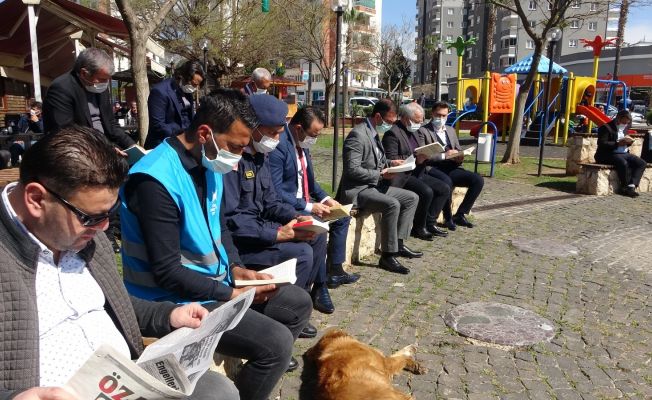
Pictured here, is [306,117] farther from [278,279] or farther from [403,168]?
[278,279]

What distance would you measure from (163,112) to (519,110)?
1034cm

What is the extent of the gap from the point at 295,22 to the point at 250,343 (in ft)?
90.2

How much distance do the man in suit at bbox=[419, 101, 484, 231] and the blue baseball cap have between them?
3.64 meters

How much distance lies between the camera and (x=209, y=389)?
6.75 ft

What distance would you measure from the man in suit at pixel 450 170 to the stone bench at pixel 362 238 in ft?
4.82

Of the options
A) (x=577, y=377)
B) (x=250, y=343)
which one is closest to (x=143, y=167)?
(x=250, y=343)

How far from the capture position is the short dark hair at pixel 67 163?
1559 millimetres

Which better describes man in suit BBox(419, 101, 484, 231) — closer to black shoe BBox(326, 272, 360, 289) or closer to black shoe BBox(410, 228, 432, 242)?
black shoe BBox(410, 228, 432, 242)

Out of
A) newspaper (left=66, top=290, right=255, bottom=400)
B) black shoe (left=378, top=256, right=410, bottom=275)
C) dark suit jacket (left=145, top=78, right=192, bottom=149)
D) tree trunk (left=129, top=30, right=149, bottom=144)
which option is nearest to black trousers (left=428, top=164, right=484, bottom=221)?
black shoe (left=378, top=256, right=410, bottom=275)

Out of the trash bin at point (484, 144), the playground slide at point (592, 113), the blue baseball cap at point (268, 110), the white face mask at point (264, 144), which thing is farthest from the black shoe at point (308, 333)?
the playground slide at point (592, 113)

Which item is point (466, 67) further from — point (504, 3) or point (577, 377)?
point (577, 377)

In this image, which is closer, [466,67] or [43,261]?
[43,261]

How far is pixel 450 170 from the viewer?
7.33 m

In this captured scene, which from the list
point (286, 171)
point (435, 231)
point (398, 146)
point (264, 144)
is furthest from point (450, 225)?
point (264, 144)
